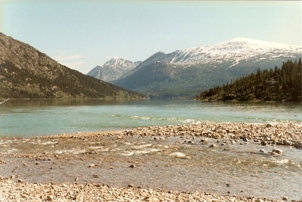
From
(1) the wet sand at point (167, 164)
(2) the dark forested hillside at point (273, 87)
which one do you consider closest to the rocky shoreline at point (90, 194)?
(1) the wet sand at point (167, 164)

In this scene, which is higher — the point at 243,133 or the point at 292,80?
the point at 292,80

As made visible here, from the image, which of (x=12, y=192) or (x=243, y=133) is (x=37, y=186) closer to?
(x=12, y=192)

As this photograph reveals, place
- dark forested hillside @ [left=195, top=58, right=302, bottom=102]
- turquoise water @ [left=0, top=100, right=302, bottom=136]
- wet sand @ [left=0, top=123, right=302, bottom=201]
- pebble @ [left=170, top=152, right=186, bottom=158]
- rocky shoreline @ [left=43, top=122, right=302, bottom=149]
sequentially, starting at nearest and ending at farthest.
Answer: wet sand @ [left=0, top=123, right=302, bottom=201] → pebble @ [left=170, top=152, right=186, bottom=158] → rocky shoreline @ [left=43, top=122, right=302, bottom=149] → turquoise water @ [left=0, top=100, right=302, bottom=136] → dark forested hillside @ [left=195, top=58, right=302, bottom=102]

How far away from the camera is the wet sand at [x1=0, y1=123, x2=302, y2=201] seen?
18.2 metres

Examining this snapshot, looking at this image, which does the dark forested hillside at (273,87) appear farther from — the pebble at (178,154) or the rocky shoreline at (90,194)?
the rocky shoreline at (90,194)

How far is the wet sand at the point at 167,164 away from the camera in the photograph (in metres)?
18.2

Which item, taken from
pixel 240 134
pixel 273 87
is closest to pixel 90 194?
pixel 240 134

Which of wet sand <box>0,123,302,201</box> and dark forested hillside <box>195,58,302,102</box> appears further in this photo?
dark forested hillside <box>195,58,302,102</box>

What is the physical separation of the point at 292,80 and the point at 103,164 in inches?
6511

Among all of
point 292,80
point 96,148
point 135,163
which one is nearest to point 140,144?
point 96,148

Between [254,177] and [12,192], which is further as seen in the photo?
[254,177]

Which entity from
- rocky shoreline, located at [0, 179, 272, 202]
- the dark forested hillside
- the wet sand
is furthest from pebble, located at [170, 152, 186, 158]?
the dark forested hillside

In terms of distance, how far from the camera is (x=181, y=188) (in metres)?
18.6

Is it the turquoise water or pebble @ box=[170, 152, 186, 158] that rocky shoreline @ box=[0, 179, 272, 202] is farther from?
the turquoise water
